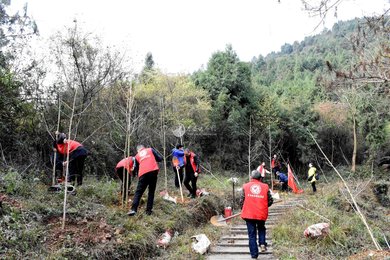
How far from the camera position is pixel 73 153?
29.5 ft

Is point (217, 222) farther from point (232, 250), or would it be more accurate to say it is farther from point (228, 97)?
point (228, 97)

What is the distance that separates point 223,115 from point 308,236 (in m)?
18.1

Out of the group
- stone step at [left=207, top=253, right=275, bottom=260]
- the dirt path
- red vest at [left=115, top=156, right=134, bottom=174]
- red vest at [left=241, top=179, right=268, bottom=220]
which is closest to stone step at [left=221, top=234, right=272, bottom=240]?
the dirt path

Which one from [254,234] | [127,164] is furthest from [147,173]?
[254,234]

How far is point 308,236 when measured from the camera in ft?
26.7

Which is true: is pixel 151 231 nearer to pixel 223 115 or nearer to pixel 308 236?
pixel 308 236

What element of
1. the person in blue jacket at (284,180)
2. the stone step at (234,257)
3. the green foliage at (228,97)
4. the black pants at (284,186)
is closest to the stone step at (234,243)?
the stone step at (234,257)

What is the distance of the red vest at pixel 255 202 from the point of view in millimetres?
7051

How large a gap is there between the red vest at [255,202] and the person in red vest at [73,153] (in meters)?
4.00

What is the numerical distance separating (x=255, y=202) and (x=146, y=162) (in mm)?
2572

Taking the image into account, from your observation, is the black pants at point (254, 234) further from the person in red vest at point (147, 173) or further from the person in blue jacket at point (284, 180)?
the person in blue jacket at point (284, 180)

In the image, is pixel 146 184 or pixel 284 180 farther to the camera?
pixel 284 180

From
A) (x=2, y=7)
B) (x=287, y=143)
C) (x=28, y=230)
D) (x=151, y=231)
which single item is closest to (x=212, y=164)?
(x=287, y=143)

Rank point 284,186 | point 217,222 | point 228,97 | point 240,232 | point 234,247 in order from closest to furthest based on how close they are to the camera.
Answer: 1. point 234,247
2. point 240,232
3. point 217,222
4. point 284,186
5. point 228,97
